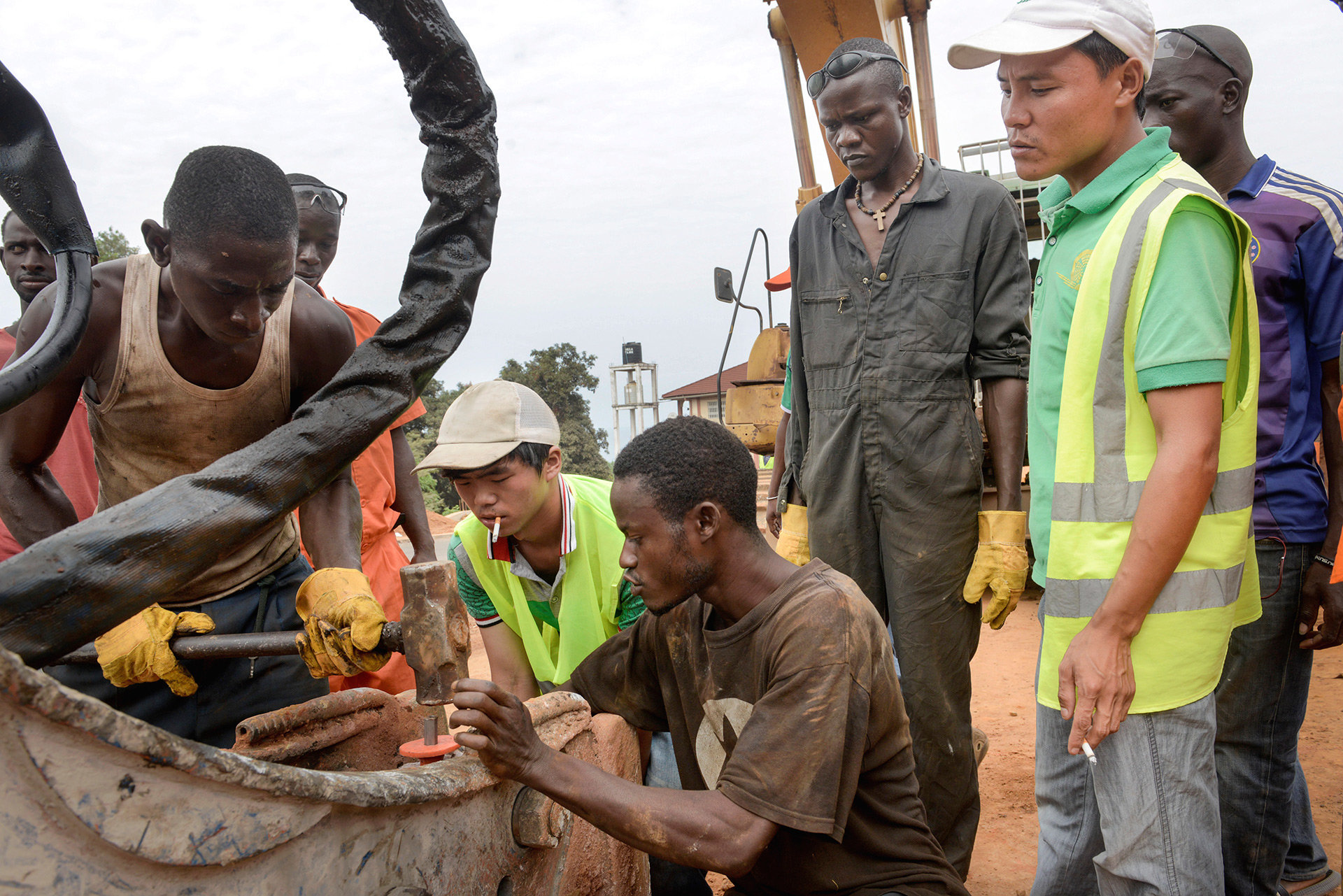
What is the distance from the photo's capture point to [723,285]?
253 inches

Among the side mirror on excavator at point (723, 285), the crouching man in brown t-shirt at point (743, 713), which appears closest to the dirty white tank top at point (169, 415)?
the crouching man in brown t-shirt at point (743, 713)

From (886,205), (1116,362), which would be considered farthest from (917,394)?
(1116,362)

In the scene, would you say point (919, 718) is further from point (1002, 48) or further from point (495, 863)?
point (1002, 48)

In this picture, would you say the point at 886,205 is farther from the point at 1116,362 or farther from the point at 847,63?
the point at 1116,362

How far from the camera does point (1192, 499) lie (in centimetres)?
155

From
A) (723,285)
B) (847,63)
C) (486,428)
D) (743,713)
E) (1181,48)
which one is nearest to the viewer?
(743,713)

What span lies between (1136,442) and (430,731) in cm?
133

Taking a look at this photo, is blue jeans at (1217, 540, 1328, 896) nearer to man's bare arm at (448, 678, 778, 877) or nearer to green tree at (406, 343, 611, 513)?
man's bare arm at (448, 678, 778, 877)

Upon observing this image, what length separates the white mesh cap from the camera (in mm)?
2496

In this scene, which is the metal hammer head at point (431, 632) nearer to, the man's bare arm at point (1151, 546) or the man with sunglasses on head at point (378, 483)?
the man's bare arm at point (1151, 546)

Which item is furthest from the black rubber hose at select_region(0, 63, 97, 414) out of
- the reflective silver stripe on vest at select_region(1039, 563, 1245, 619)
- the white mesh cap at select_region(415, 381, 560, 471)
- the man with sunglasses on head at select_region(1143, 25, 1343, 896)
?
the man with sunglasses on head at select_region(1143, 25, 1343, 896)

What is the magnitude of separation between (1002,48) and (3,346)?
3736 mm

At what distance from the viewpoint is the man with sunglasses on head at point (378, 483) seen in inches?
148

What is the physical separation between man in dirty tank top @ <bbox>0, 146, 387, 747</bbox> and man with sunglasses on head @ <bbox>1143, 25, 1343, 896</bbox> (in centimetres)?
194
